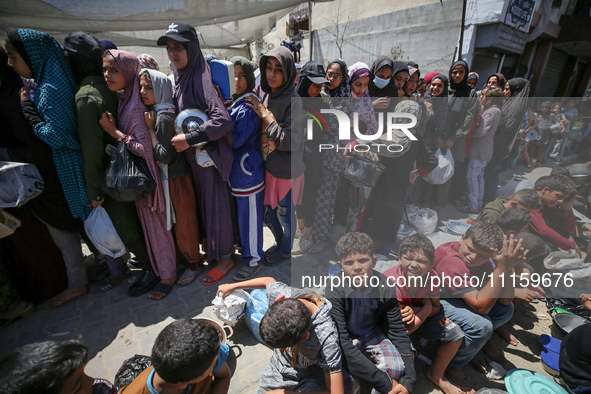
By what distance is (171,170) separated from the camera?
7.80ft

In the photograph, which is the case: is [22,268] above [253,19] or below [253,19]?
below

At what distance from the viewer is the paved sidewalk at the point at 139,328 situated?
191 cm

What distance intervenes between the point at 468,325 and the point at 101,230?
3.00 m

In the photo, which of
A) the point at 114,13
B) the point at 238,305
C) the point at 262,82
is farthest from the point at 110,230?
the point at 114,13

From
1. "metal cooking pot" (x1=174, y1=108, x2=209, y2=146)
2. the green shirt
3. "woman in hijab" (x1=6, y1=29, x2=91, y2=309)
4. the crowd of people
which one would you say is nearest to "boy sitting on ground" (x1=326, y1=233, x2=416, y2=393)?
the crowd of people

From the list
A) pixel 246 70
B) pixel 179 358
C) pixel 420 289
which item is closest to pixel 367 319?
pixel 420 289

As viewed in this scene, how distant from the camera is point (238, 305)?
6.75 feet

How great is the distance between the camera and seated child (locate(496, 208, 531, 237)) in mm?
1797

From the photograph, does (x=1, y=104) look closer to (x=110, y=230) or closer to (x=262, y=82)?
(x=110, y=230)

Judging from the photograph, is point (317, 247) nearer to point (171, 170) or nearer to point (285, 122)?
point (285, 122)

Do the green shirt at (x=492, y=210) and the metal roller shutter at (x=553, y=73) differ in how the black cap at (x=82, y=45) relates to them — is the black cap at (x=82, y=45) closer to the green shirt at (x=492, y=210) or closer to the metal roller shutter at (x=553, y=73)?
the green shirt at (x=492, y=210)

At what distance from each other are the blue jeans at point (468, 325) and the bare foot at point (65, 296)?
3.20m

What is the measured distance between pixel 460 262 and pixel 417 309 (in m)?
0.44

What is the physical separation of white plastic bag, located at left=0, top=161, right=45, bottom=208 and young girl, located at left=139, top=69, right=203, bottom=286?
2.94 feet
